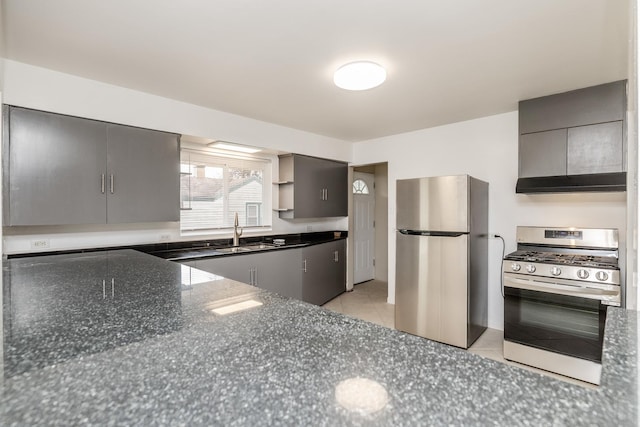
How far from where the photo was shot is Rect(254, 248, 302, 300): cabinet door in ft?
10.8

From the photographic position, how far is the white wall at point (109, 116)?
2.24 meters

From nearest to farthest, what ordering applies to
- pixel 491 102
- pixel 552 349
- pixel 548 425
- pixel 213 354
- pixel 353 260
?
pixel 548 425 → pixel 213 354 → pixel 552 349 → pixel 491 102 → pixel 353 260

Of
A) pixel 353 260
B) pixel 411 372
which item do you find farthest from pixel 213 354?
pixel 353 260

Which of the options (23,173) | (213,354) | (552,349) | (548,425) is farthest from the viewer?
(552,349)

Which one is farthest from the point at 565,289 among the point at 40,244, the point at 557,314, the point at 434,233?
the point at 40,244

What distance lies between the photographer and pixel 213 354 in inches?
26.0

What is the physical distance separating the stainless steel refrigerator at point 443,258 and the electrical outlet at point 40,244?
10.1 feet

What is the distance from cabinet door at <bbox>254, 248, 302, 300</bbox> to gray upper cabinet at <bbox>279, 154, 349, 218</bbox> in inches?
25.3

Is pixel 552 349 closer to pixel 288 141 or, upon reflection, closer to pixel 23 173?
pixel 288 141

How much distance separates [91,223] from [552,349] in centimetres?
374

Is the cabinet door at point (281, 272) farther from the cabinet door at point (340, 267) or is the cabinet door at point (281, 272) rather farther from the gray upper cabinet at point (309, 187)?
the cabinet door at point (340, 267)

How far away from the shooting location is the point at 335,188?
14.8ft

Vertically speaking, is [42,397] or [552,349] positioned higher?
[42,397]

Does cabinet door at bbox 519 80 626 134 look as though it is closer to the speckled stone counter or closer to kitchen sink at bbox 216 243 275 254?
the speckled stone counter
